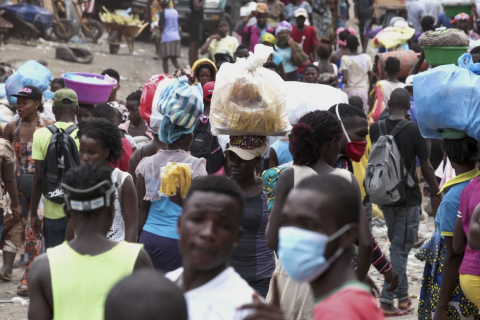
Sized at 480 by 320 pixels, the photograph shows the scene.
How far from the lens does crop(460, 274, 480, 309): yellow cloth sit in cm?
398

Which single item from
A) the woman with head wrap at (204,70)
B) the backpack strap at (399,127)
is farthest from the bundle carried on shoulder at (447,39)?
the woman with head wrap at (204,70)

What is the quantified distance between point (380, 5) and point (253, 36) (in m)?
4.96

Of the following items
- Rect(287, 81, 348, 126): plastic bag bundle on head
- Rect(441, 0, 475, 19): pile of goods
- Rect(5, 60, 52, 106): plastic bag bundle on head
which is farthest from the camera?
Rect(441, 0, 475, 19): pile of goods

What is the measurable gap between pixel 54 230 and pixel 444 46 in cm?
485

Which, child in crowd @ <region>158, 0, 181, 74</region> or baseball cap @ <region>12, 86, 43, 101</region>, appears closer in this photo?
baseball cap @ <region>12, 86, 43, 101</region>

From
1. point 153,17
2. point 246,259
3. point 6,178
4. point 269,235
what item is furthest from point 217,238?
point 153,17

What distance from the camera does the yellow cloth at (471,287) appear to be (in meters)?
3.98

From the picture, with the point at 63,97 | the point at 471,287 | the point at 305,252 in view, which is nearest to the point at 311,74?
the point at 63,97

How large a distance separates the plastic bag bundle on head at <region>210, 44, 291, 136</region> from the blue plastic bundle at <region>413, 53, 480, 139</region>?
3.17 feet

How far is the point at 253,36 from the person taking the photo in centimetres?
1443

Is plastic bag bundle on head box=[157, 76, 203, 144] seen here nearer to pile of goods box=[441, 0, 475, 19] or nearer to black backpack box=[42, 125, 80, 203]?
black backpack box=[42, 125, 80, 203]

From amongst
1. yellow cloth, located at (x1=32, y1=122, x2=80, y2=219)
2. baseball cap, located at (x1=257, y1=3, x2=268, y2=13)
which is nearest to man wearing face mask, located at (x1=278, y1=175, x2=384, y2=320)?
yellow cloth, located at (x1=32, y1=122, x2=80, y2=219)

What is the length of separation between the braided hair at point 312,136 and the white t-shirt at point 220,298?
55.5 inches

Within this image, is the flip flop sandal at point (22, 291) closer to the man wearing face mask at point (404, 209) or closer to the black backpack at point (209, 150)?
the black backpack at point (209, 150)
